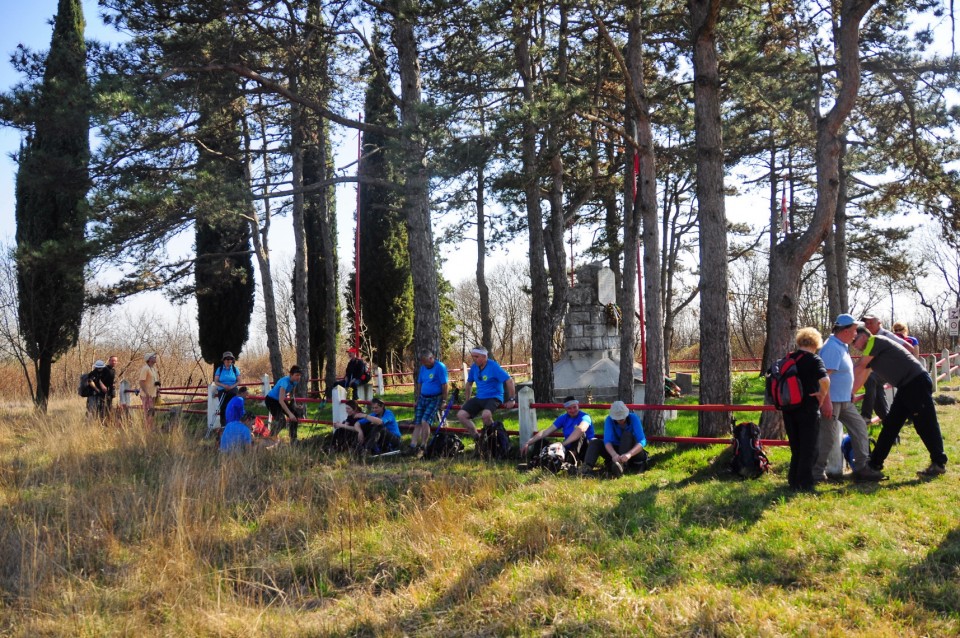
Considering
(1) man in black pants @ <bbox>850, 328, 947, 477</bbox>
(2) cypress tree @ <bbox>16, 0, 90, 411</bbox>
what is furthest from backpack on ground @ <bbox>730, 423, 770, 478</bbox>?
(2) cypress tree @ <bbox>16, 0, 90, 411</bbox>

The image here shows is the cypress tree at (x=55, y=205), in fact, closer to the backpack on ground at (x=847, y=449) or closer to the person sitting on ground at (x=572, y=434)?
the person sitting on ground at (x=572, y=434)

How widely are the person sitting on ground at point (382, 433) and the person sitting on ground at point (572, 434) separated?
207 centimetres

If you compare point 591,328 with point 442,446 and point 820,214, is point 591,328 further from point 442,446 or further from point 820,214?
point 820,214

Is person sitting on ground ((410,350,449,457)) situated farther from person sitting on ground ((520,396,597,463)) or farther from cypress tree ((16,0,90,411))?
cypress tree ((16,0,90,411))

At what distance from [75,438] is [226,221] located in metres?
4.24

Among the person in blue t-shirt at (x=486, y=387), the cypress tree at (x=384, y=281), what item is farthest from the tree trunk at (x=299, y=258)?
the cypress tree at (x=384, y=281)

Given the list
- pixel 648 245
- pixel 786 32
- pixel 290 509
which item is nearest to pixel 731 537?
pixel 290 509

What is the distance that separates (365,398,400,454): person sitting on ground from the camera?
1019 centimetres

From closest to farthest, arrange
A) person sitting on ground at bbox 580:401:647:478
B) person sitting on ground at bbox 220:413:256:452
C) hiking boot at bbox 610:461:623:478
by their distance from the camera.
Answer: hiking boot at bbox 610:461:623:478 < person sitting on ground at bbox 580:401:647:478 < person sitting on ground at bbox 220:413:256:452

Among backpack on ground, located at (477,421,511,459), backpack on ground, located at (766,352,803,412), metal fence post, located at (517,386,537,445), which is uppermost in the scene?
backpack on ground, located at (766,352,803,412)

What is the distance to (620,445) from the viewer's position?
837 centimetres

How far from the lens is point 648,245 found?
1157 cm

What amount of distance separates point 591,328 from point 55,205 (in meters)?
14.0

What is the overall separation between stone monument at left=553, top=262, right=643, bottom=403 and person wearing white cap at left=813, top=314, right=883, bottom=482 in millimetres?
10108
